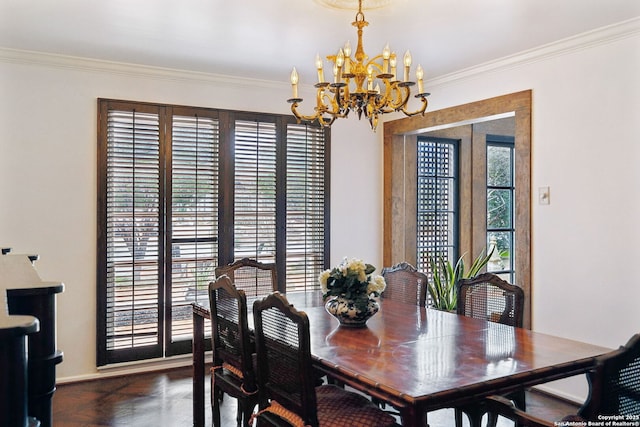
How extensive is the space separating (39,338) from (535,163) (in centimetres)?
340

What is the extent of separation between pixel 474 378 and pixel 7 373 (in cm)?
144

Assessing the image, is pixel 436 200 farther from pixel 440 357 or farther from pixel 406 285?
pixel 440 357

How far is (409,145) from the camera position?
5520 mm

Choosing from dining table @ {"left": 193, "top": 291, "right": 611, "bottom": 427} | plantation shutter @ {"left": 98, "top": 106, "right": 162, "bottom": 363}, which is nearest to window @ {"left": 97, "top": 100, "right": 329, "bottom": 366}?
plantation shutter @ {"left": 98, "top": 106, "right": 162, "bottom": 363}

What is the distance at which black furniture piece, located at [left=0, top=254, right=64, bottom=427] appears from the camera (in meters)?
1.79

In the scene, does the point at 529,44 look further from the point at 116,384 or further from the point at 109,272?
the point at 116,384

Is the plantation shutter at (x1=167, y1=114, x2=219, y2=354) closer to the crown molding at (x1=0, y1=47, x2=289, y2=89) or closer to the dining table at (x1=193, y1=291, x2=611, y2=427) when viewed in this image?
the crown molding at (x1=0, y1=47, x2=289, y2=89)

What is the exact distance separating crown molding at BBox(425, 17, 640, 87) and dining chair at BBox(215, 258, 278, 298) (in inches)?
89.9

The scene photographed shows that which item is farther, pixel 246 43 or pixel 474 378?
pixel 246 43

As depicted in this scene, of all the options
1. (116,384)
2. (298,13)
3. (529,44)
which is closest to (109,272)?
(116,384)

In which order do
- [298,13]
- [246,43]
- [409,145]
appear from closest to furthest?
[298,13], [246,43], [409,145]

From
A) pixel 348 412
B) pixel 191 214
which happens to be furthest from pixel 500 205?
pixel 348 412

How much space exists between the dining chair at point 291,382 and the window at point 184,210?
2.27 meters

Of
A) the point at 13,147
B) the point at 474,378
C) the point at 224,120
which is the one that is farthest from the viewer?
the point at 224,120
